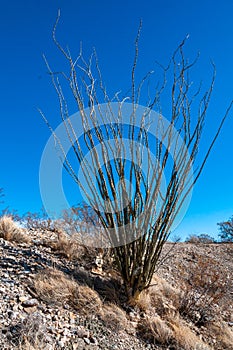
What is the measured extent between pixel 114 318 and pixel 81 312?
1.20 ft

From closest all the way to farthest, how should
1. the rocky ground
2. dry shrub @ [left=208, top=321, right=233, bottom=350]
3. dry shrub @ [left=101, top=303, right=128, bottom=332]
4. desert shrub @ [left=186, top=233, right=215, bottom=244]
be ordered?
the rocky ground, dry shrub @ [left=101, top=303, right=128, bottom=332], dry shrub @ [left=208, top=321, right=233, bottom=350], desert shrub @ [left=186, top=233, right=215, bottom=244]

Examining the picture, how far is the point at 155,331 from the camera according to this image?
147 inches

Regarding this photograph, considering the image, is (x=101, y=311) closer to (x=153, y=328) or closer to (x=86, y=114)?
(x=153, y=328)

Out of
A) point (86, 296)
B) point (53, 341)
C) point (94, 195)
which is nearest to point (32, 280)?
point (86, 296)

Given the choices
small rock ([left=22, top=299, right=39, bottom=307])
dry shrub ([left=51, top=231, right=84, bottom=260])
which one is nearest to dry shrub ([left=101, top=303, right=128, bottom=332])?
small rock ([left=22, top=299, right=39, bottom=307])

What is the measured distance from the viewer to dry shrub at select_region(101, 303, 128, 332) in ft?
11.8

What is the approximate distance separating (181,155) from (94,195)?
4.14 feet

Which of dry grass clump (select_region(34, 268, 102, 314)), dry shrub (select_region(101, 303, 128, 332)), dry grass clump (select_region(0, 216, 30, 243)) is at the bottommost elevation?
dry shrub (select_region(101, 303, 128, 332))

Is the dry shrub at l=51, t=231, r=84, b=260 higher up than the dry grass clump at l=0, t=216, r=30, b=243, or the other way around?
the dry grass clump at l=0, t=216, r=30, b=243

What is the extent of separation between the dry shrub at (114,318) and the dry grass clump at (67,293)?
0.09 metres

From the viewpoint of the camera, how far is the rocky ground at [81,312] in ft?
10.4

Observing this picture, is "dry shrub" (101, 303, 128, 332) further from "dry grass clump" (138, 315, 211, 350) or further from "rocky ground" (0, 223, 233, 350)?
"dry grass clump" (138, 315, 211, 350)

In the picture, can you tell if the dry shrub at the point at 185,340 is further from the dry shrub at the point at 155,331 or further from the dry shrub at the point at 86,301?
the dry shrub at the point at 86,301

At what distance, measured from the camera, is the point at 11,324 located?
3.13m
